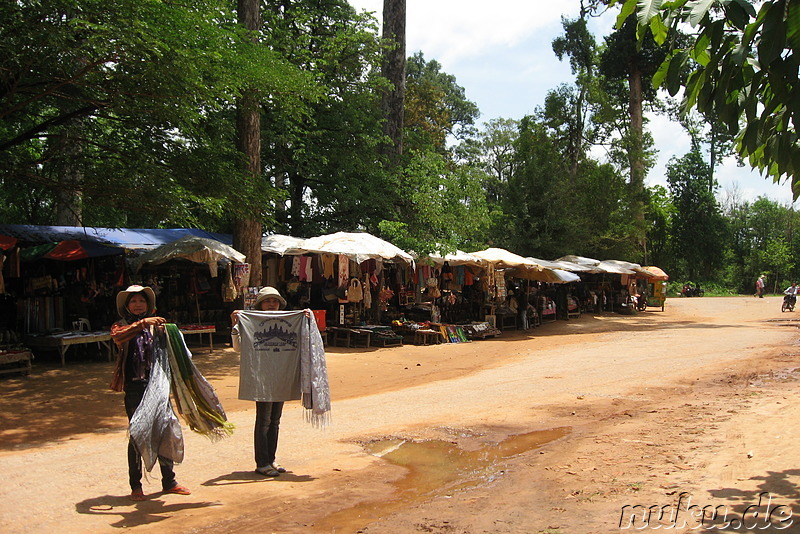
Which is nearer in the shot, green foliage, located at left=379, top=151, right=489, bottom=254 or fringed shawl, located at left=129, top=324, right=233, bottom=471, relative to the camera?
fringed shawl, located at left=129, top=324, right=233, bottom=471

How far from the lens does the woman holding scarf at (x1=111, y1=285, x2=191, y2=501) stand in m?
5.18

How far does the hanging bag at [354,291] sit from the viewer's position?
17.3 metres

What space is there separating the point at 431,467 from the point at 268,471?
1.57 meters

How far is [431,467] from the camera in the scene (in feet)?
21.0

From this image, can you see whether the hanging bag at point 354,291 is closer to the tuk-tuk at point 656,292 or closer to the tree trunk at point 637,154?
the tuk-tuk at point 656,292

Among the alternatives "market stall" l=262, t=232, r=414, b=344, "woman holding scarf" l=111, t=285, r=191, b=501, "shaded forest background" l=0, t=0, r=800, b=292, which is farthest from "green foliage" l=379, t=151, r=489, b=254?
"woman holding scarf" l=111, t=285, r=191, b=501

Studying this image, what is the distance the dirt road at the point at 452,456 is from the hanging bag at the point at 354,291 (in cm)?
403

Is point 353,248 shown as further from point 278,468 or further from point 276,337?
point 278,468

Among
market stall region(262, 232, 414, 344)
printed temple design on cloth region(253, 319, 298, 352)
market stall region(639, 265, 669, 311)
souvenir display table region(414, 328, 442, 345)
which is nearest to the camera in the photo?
printed temple design on cloth region(253, 319, 298, 352)

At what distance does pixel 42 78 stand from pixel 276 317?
332 inches

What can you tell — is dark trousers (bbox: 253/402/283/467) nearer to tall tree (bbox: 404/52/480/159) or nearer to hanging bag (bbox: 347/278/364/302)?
hanging bag (bbox: 347/278/364/302)

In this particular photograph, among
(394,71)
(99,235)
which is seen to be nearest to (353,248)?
(99,235)

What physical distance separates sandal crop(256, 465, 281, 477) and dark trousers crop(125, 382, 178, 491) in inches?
31.3

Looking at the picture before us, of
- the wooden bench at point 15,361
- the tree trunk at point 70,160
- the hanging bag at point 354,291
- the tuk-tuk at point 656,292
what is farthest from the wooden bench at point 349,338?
the tuk-tuk at point 656,292
